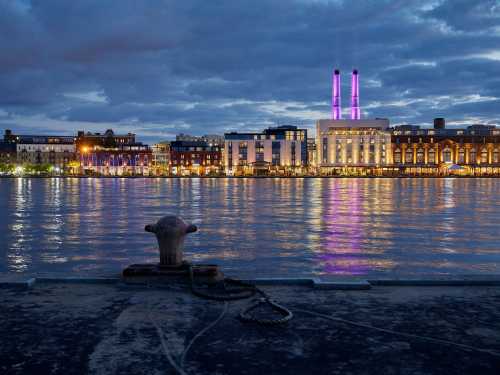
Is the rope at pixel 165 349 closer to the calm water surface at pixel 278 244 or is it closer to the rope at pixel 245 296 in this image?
the rope at pixel 245 296

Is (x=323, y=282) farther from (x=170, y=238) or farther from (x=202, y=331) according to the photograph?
(x=202, y=331)

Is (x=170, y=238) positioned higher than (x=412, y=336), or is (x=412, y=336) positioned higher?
(x=170, y=238)

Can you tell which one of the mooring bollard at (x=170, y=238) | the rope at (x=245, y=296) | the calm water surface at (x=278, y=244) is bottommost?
the calm water surface at (x=278, y=244)

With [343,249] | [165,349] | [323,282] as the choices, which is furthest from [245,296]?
[343,249]

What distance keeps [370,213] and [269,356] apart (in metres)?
37.5

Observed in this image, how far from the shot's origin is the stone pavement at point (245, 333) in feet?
25.0

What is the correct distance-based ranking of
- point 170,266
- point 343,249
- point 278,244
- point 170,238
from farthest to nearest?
point 278,244, point 343,249, point 170,238, point 170,266

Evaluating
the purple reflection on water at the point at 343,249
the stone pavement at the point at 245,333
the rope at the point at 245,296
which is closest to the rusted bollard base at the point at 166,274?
the rope at the point at 245,296

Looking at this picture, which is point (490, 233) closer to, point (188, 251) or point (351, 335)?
point (188, 251)

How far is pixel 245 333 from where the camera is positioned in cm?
903

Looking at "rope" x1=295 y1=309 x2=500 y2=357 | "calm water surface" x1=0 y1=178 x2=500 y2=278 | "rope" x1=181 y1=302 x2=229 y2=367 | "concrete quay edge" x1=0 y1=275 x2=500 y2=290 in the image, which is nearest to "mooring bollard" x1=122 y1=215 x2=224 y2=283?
"concrete quay edge" x1=0 y1=275 x2=500 y2=290

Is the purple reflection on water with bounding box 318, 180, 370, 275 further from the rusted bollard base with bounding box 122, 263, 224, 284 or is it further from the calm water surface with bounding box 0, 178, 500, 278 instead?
the rusted bollard base with bounding box 122, 263, 224, 284

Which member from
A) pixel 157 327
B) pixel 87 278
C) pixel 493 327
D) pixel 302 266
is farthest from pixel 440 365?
pixel 302 266

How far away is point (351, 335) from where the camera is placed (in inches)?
345
